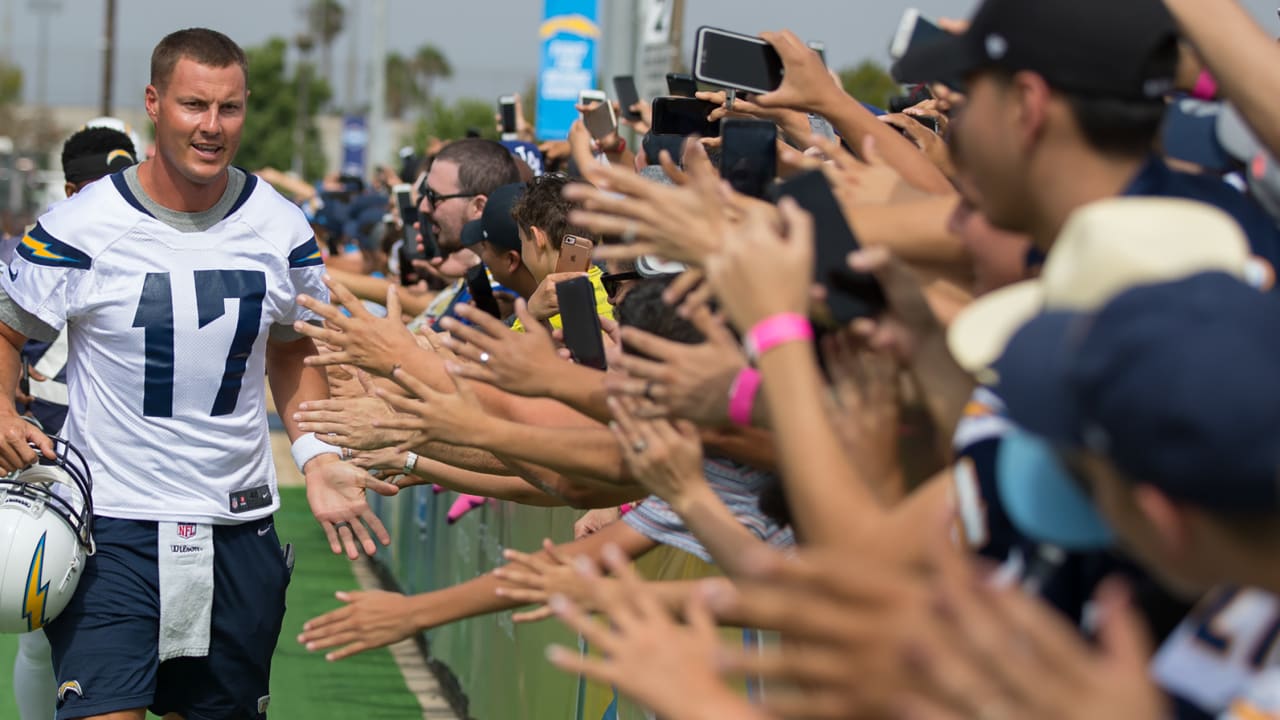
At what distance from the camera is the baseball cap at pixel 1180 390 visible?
60.5 inches

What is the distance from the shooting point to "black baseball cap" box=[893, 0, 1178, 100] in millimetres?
2113

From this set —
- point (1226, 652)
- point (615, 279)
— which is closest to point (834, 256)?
point (1226, 652)

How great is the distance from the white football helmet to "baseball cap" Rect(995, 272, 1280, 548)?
346 centimetres

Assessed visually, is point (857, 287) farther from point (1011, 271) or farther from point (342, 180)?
point (342, 180)

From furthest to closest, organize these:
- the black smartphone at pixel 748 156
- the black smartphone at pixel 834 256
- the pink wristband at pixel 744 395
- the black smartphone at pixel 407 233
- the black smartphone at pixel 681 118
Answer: the black smartphone at pixel 407 233 < the black smartphone at pixel 681 118 < the black smartphone at pixel 748 156 < the pink wristband at pixel 744 395 < the black smartphone at pixel 834 256

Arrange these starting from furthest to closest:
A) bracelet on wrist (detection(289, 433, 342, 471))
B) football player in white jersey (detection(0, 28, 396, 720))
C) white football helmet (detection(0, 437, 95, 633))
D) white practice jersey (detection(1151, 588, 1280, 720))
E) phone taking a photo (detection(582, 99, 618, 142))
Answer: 1. phone taking a photo (detection(582, 99, 618, 142))
2. bracelet on wrist (detection(289, 433, 342, 471))
3. football player in white jersey (detection(0, 28, 396, 720))
4. white football helmet (detection(0, 437, 95, 633))
5. white practice jersey (detection(1151, 588, 1280, 720))

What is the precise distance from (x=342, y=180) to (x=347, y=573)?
284 inches

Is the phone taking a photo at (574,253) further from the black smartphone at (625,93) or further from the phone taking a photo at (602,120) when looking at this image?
the black smartphone at (625,93)

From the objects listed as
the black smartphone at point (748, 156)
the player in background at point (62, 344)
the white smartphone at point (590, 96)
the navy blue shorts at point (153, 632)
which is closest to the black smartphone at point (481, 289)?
the white smartphone at point (590, 96)

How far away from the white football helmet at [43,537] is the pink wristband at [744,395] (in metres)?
2.62

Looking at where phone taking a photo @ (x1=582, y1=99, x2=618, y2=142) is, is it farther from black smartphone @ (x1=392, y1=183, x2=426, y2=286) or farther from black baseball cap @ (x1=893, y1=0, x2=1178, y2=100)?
black baseball cap @ (x1=893, y1=0, x2=1178, y2=100)

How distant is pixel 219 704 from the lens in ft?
16.5

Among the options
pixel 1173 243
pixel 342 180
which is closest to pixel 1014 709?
pixel 1173 243

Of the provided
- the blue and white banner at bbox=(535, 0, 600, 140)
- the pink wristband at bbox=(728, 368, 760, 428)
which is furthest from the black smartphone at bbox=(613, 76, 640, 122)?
the pink wristband at bbox=(728, 368, 760, 428)
